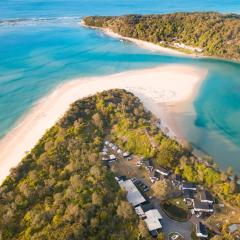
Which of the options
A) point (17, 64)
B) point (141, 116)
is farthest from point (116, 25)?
point (141, 116)

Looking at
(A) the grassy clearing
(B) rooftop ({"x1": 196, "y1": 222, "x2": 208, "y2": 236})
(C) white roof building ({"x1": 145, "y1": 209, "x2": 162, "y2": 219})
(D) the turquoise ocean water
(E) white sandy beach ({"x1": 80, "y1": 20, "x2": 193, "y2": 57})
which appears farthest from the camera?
(E) white sandy beach ({"x1": 80, "y1": 20, "x2": 193, "y2": 57})

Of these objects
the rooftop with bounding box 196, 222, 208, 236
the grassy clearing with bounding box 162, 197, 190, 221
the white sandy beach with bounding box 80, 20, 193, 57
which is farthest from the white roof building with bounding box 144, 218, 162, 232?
the white sandy beach with bounding box 80, 20, 193, 57

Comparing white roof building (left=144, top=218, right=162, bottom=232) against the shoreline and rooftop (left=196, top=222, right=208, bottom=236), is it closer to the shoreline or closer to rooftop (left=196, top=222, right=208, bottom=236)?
rooftop (left=196, top=222, right=208, bottom=236)

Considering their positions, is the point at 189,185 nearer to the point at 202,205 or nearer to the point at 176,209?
the point at 202,205

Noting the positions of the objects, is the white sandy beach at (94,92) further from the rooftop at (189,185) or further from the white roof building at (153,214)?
the white roof building at (153,214)

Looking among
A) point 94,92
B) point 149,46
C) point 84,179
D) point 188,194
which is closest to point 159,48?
point 149,46

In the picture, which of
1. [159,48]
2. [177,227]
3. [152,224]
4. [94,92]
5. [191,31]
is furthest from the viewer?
[191,31]

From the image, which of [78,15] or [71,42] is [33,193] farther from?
[78,15]
